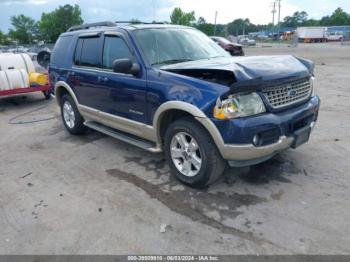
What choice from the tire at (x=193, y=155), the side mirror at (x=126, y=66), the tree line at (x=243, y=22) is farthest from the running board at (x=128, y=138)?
the tree line at (x=243, y=22)

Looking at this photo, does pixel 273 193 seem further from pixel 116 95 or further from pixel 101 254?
pixel 116 95

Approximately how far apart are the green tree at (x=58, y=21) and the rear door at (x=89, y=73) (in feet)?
247

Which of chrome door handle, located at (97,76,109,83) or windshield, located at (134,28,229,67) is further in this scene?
chrome door handle, located at (97,76,109,83)

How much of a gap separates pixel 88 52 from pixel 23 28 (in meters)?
94.7

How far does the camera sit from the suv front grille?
3.62 m

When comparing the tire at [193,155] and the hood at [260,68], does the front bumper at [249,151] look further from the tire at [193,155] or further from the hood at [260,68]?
the hood at [260,68]

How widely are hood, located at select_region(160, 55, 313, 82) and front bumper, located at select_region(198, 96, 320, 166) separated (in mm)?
430

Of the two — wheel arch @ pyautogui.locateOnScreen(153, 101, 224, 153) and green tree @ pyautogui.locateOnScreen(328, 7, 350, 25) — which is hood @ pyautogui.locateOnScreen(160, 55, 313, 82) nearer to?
wheel arch @ pyautogui.locateOnScreen(153, 101, 224, 153)

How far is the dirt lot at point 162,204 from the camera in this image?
9.89ft

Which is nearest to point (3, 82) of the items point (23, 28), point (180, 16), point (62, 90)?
point (62, 90)

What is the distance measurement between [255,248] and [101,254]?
1.35 metres

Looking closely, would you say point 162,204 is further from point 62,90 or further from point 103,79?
point 62,90

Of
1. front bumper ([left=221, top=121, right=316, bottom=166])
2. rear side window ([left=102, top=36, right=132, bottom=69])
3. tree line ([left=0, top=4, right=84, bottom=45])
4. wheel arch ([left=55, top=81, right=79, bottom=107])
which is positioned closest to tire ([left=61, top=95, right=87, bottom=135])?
wheel arch ([left=55, top=81, right=79, bottom=107])

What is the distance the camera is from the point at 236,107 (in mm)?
3424
